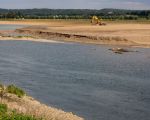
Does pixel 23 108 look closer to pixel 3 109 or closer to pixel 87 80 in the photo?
pixel 3 109

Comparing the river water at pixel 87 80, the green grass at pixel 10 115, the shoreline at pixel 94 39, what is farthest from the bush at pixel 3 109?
the shoreline at pixel 94 39

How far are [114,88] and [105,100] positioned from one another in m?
3.20

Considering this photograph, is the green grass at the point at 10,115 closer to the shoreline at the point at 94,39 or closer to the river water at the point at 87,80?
the river water at the point at 87,80

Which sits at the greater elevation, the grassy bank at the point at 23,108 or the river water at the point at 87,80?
the grassy bank at the point at 23,108

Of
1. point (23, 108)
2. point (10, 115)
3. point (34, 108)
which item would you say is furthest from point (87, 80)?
point (10, 115)

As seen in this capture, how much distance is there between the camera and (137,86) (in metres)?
25.0

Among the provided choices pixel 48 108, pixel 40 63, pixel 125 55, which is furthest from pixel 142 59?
pixel 48 108

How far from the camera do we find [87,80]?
2700 centimetres

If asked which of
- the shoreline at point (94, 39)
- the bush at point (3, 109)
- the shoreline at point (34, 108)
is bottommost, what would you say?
the shoreline at point (94, 39)

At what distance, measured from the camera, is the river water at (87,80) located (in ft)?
64.6

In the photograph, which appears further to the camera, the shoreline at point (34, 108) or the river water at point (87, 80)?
the river water at point (87, 80)

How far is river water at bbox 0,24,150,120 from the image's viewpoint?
19688 mm

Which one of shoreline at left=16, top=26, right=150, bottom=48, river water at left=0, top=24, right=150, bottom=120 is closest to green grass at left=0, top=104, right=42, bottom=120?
river water at left=0, top=24, right=150, bottom=120

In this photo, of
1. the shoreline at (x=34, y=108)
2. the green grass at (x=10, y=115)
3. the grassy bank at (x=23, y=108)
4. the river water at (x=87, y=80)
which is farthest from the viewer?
the river water at (x=87, y=80)
